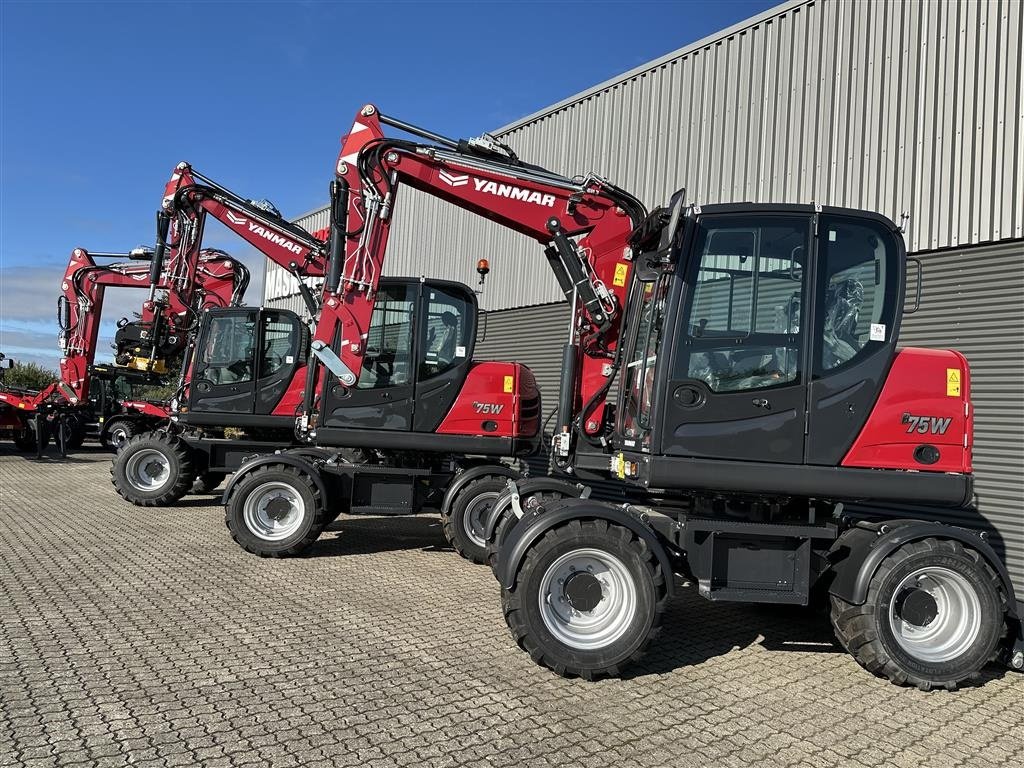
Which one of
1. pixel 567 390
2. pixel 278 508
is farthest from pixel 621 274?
pixel 278 508

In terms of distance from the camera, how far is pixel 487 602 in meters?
6.60

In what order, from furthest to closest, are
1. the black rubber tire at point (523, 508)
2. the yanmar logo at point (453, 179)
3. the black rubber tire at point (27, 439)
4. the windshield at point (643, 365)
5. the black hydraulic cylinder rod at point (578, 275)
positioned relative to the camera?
the black rubber tire at point (27, 439) < the yanmar logo at point (453, 179) < the black hydraulic cylinder rod at point (578, 275) < the black rubber tire at point (523, 508) < the windshield at point (643, 365)

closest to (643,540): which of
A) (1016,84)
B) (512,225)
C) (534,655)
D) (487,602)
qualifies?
(534,655)

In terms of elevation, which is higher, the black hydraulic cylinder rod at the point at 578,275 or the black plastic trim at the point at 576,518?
the black hydraulic cylinder rod at the point at 578,275

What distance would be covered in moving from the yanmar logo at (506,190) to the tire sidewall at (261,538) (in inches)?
139

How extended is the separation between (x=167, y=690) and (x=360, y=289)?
14.2 feet

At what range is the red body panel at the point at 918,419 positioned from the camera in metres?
5.00

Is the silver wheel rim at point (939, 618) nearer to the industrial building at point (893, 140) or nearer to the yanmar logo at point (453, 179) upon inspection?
the industrial building at point (893, 140)

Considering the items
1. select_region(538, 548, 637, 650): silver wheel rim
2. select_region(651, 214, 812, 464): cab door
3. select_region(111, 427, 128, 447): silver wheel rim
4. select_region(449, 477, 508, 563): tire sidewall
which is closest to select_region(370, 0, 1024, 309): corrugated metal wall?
select_region(651, 214, 812, 464): cab door

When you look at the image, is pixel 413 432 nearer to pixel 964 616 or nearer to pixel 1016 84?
pixel 964 616

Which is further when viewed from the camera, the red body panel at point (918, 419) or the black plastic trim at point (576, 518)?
the red body panel at point (918, 419)

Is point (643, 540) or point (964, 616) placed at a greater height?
point (643, 540)

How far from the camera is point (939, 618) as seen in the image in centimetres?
509

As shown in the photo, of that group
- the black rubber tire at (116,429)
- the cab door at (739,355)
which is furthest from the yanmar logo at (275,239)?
the black rubber tire at (116,429)
